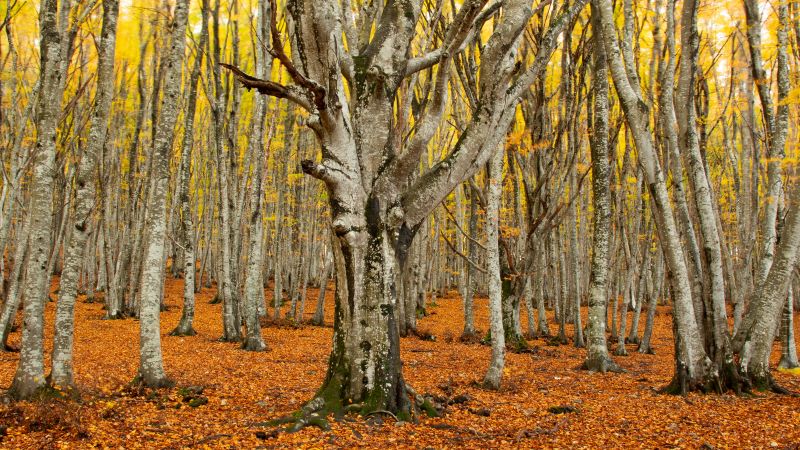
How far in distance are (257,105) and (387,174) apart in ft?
21.4

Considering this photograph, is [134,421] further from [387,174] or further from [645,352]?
[645,352]

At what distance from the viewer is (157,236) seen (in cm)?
597

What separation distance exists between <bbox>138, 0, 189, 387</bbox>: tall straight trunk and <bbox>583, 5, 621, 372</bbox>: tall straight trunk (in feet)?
20.5

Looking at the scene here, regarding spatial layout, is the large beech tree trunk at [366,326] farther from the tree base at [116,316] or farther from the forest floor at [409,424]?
the tree base at [116,316]

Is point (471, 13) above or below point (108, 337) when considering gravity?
above

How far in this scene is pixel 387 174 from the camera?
512cm

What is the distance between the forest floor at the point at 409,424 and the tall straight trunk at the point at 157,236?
36cm

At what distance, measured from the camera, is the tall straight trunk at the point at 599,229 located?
28.1 ft

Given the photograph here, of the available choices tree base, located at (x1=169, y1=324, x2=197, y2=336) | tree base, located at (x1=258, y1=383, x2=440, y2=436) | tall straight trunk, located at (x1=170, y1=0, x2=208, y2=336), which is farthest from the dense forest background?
tree base, located at (x1=169, y1=324, x2=197, y2=336)

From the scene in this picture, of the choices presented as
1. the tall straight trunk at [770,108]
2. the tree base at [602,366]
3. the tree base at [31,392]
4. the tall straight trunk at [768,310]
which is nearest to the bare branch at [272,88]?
the tree base at [31,392]

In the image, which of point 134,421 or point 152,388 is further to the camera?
point 152,388

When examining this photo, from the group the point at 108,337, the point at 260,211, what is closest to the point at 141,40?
the point at 260,211

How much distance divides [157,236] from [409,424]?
363cm

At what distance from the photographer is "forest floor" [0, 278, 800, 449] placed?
4.25 m
